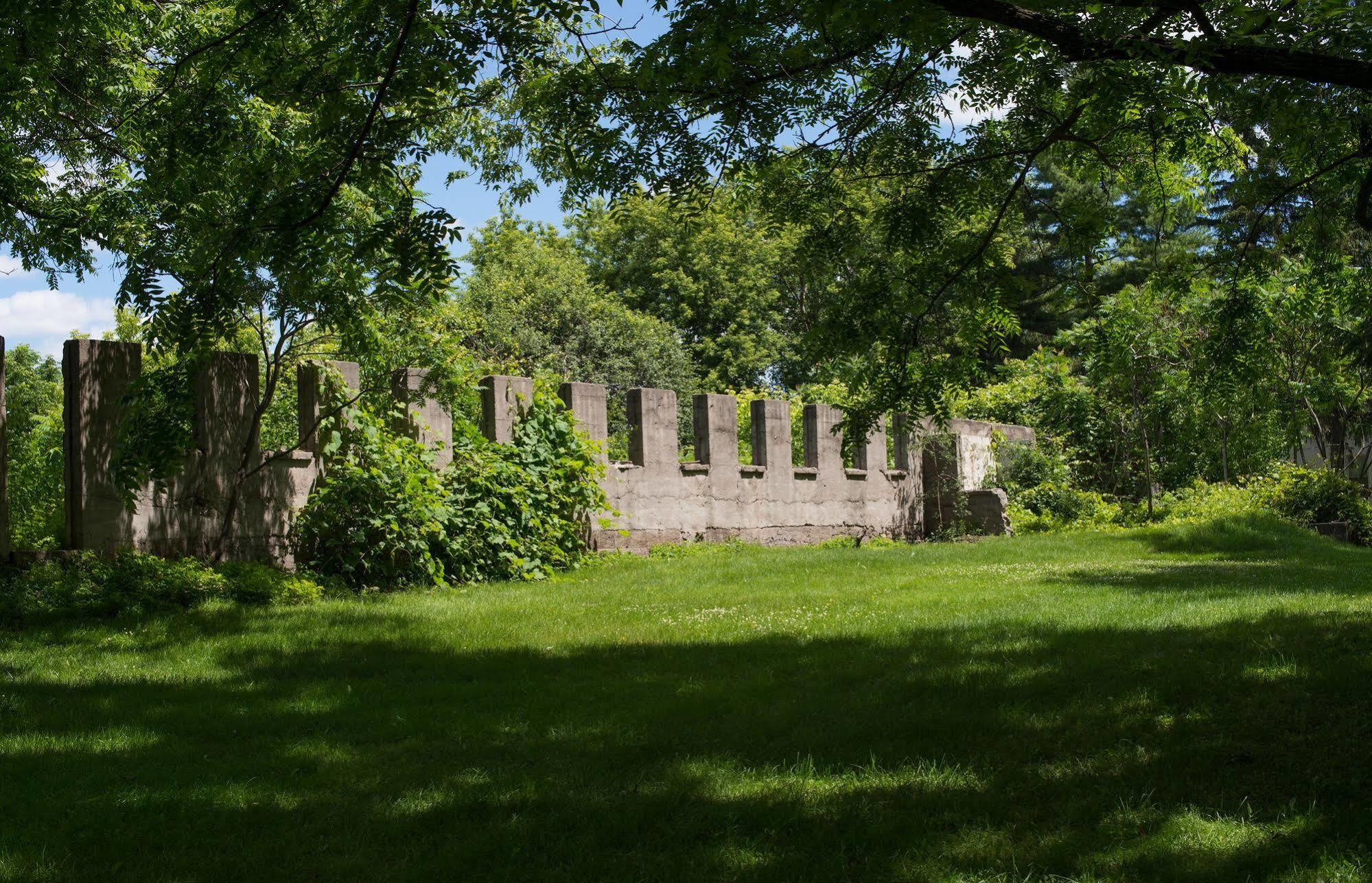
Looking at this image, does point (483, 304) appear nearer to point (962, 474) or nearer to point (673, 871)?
point (962, 474)

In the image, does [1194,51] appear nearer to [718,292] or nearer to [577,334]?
[577,334]

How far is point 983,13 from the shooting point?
475 cm

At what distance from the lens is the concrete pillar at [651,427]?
554 inches

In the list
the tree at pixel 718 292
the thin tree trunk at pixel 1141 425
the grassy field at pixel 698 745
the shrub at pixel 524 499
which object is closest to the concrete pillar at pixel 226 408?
the shrub at pixel 524 499

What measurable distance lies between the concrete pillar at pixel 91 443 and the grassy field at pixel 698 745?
1449 mm

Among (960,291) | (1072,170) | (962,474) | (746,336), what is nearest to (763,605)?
(960,291)

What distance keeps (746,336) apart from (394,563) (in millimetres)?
28455

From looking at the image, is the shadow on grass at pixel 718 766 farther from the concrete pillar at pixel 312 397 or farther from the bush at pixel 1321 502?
the bush at pixel 1321 502

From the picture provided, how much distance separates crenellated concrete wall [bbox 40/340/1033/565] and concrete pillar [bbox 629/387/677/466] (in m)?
0.02

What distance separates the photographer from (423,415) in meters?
11.3

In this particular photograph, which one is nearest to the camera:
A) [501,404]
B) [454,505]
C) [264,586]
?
[264,586]

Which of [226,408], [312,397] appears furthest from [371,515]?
[226,408]

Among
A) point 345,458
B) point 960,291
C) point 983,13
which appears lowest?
point 345,458

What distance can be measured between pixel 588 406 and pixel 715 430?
97.4 inches
